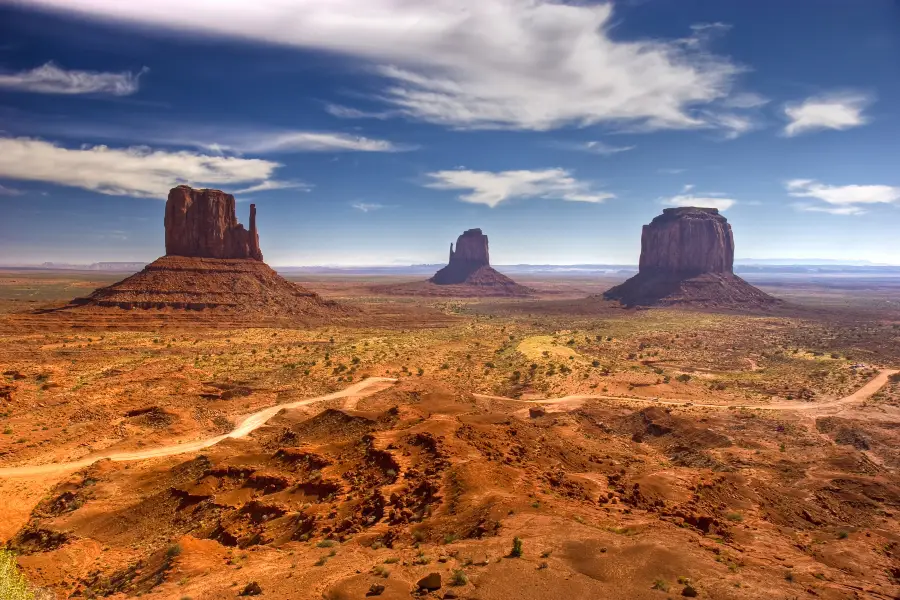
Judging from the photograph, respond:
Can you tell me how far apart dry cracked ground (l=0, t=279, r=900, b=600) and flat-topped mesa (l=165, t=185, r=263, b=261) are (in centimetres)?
4337

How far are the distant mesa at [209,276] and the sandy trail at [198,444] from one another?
49.3m

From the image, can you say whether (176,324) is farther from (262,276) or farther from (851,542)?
(851,542)

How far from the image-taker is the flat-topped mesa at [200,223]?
9506 cm

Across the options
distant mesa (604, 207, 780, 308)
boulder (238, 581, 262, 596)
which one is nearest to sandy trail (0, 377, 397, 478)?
boulder (238, 581, 262, 596)

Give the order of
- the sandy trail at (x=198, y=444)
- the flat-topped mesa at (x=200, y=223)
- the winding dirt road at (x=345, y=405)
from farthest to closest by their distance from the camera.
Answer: the flat-topped mesa at (x=200, y=223), the winding dirt road at (x=345, y=405), the sandy trail at (x=198, y=444)

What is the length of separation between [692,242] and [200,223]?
138m

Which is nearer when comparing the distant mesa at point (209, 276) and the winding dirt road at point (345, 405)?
the winding dirt road at point (345, 405)

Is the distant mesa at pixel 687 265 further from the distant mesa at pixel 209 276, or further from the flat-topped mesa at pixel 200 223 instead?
the flat-topped mesa at pixel 200 223

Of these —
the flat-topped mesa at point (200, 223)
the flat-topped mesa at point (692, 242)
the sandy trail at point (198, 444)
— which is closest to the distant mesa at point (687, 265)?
the flat-topped mesa at point (692, 242)

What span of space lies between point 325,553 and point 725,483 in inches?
761

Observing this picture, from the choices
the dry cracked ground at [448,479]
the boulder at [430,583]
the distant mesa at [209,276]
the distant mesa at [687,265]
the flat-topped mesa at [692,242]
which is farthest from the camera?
the flat-topped mesa at [692,242]

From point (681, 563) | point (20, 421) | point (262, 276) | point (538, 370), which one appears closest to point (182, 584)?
point (681, 563)

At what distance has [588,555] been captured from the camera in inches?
587

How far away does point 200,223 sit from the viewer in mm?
96500
